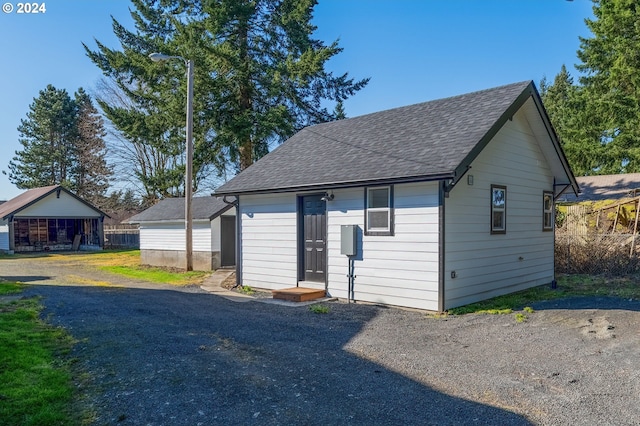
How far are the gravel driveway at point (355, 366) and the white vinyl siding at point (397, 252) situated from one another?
0.49 m

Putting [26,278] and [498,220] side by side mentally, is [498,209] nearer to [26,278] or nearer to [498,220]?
[498,220]

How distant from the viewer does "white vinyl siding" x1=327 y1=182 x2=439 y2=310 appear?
28.3 ft

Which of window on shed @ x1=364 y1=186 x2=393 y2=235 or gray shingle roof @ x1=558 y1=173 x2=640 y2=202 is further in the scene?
gray shingle roof @ x1=558 y1=173 x2=640 y2=202

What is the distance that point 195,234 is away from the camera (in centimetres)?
1753

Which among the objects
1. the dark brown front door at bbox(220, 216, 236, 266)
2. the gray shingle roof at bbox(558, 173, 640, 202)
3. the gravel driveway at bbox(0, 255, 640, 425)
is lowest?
the gravel driveway at bbox(0, 255, 640, 425)

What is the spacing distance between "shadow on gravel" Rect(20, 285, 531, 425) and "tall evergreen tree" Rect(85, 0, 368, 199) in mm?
14432

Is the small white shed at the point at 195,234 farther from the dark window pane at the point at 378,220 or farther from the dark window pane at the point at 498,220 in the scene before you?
the dark window pane at the point at 498,220

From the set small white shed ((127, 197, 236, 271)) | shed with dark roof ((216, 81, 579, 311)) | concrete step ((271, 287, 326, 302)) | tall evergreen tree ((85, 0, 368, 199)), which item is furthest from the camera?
tall evergreen tree ((85, 0, 368, 199))

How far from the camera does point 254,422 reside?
3738 millimetres

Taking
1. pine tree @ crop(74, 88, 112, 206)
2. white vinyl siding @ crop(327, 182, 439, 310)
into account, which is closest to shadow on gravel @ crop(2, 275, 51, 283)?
white vinyl siding @ crop(327, 182, 439, 310)

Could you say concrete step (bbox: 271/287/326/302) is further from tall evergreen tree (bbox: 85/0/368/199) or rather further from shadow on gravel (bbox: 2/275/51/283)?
tall evergreen tree (bbox: 85/0/368/199)

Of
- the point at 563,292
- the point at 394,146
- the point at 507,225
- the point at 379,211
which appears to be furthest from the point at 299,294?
the point at 563,292

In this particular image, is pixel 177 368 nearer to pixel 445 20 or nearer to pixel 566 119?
pixel 445 20

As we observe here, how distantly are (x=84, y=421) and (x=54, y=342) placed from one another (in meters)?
3.29
